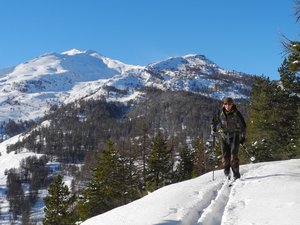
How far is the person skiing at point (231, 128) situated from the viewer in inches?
510

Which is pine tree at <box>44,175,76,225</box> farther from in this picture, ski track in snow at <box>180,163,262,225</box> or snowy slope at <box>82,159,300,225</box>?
ski track in snow at <box>180,163,262,225</box>

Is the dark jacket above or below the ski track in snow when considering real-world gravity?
above

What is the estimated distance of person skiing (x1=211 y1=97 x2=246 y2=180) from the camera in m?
13.0

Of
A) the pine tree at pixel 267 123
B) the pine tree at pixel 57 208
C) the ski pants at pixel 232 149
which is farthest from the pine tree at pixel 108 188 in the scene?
the ski pants at pixel 232 149

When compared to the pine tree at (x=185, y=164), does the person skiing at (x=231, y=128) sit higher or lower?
higher

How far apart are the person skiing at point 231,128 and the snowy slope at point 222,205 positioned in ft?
2.65

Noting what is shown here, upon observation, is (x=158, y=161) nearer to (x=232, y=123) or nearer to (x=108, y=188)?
(x=108, y=188)

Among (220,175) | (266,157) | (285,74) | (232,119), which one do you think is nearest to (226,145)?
(232,119)

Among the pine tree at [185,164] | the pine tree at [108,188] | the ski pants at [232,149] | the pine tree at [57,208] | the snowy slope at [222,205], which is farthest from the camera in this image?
the pine tree at [185,164]

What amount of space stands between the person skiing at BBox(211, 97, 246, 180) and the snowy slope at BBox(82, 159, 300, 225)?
2.65ft

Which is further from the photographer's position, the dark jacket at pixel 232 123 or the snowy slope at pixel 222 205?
the dark jacket at pixel 232 123

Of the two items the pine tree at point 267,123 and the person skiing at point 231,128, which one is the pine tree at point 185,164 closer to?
the pine tree at point 267,123

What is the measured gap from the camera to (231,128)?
13.0 meters

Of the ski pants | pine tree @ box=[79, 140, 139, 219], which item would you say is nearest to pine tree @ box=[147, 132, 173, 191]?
pine tree @ box=[79, 140, 139, 219]
